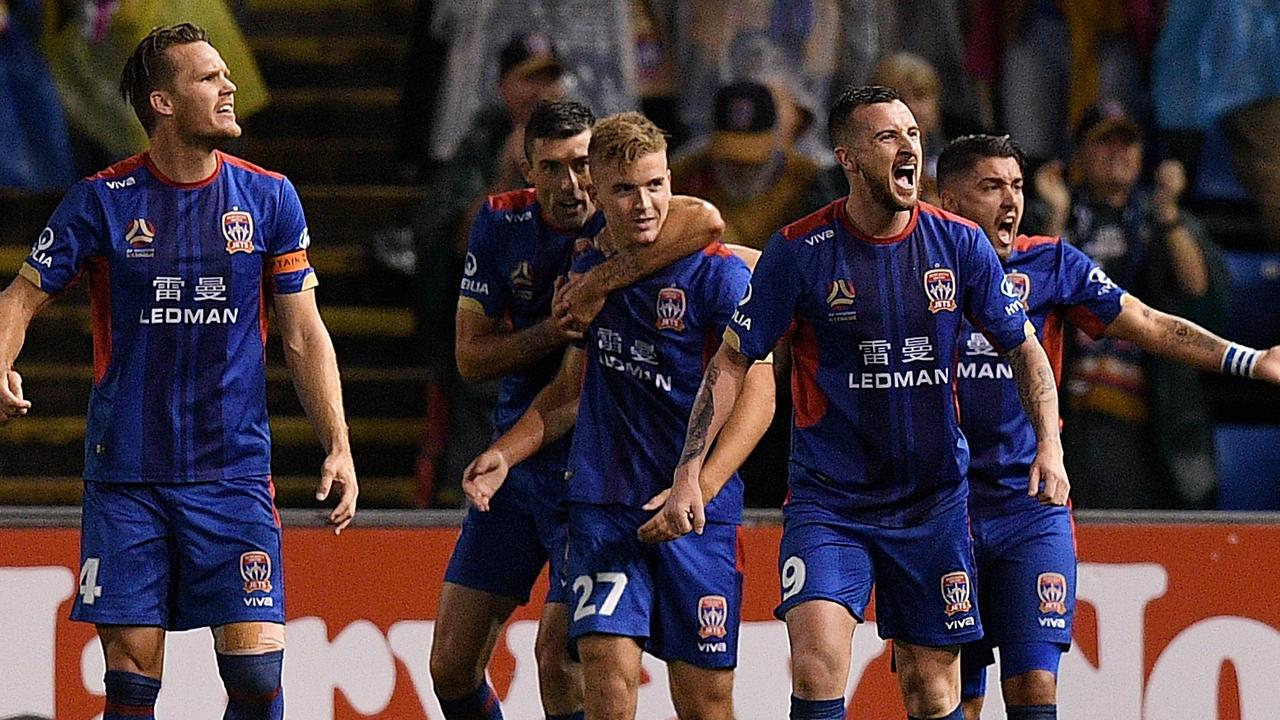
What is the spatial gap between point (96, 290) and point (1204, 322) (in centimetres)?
511

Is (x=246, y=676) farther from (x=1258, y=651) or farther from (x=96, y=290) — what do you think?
(x=1258, y=651)

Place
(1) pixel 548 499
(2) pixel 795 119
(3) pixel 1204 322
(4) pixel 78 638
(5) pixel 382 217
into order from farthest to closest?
(5) pixel 382 217 < (2) pixel 795 119 < (3) pixel 1204 322 < (4) pixel 78 638 < (1) pixel 548 499

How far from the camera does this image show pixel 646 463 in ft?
22.8

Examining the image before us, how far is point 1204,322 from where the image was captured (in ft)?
32.2

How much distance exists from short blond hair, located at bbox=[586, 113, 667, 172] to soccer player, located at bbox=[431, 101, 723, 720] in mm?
445

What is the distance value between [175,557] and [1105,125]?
508 cm

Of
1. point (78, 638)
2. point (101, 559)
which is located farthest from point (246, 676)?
point (78, 638)

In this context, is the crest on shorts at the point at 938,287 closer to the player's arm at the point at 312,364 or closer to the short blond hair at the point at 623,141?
the short blond hair at the point at 623,141

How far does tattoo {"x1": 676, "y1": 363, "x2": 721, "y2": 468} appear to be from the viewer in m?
6.54

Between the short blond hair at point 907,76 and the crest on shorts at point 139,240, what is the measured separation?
14.8 feet

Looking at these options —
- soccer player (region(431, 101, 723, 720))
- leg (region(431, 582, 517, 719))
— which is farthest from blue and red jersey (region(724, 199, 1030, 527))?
leg (region(431, 582, 517, 719))

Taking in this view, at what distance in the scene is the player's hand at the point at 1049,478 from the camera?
6266 millimetres

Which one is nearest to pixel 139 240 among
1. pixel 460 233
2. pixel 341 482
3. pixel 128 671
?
pixel 341 482

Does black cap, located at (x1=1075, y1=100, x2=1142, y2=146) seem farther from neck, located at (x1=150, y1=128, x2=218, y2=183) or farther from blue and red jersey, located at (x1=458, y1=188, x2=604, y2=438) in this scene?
neck, located at (x1=150, y1=128, x2=218, y2=183)
